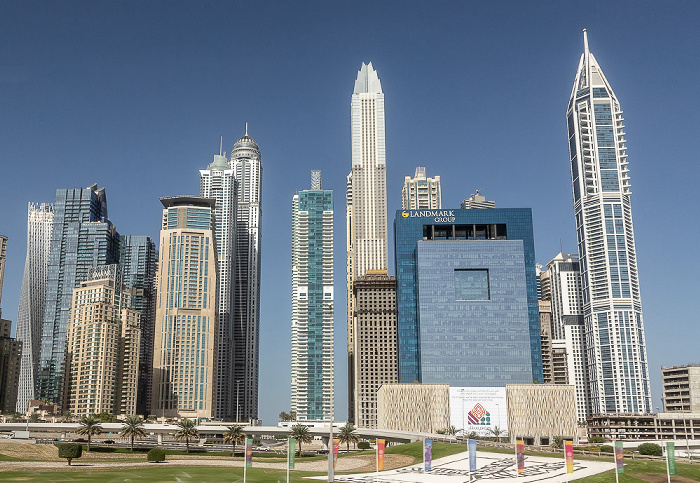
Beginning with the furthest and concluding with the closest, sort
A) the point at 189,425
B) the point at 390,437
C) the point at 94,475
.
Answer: the point at 390,437, the point at 189,425, the point at 94,475

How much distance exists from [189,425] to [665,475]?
98987mm

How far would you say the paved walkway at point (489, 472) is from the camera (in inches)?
4006

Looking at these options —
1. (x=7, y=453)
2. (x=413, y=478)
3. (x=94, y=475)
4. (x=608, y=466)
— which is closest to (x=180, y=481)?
(x=94, y=475)

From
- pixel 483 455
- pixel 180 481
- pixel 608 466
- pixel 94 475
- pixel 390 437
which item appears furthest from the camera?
pixel 390 437

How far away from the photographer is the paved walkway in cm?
10175

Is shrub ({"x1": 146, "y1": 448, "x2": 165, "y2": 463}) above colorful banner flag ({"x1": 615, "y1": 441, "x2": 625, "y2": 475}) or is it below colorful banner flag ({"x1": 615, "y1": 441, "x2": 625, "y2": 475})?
below

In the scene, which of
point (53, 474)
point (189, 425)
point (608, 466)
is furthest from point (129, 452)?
point (608, 466)

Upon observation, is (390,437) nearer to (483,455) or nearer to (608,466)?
(483,455)

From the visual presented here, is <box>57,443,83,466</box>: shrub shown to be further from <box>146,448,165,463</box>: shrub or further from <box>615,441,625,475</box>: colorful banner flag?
<box>615,441,625,475</box>: colorful banner flag

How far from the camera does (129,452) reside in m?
147

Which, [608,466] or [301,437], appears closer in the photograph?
[608,466]

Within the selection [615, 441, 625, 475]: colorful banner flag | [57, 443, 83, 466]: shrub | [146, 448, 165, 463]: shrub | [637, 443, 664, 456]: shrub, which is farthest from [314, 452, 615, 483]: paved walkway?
[57, 443, 83, 466]: shrub

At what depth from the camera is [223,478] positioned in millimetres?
97750

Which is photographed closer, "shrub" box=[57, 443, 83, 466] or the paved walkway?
the paved walkway
